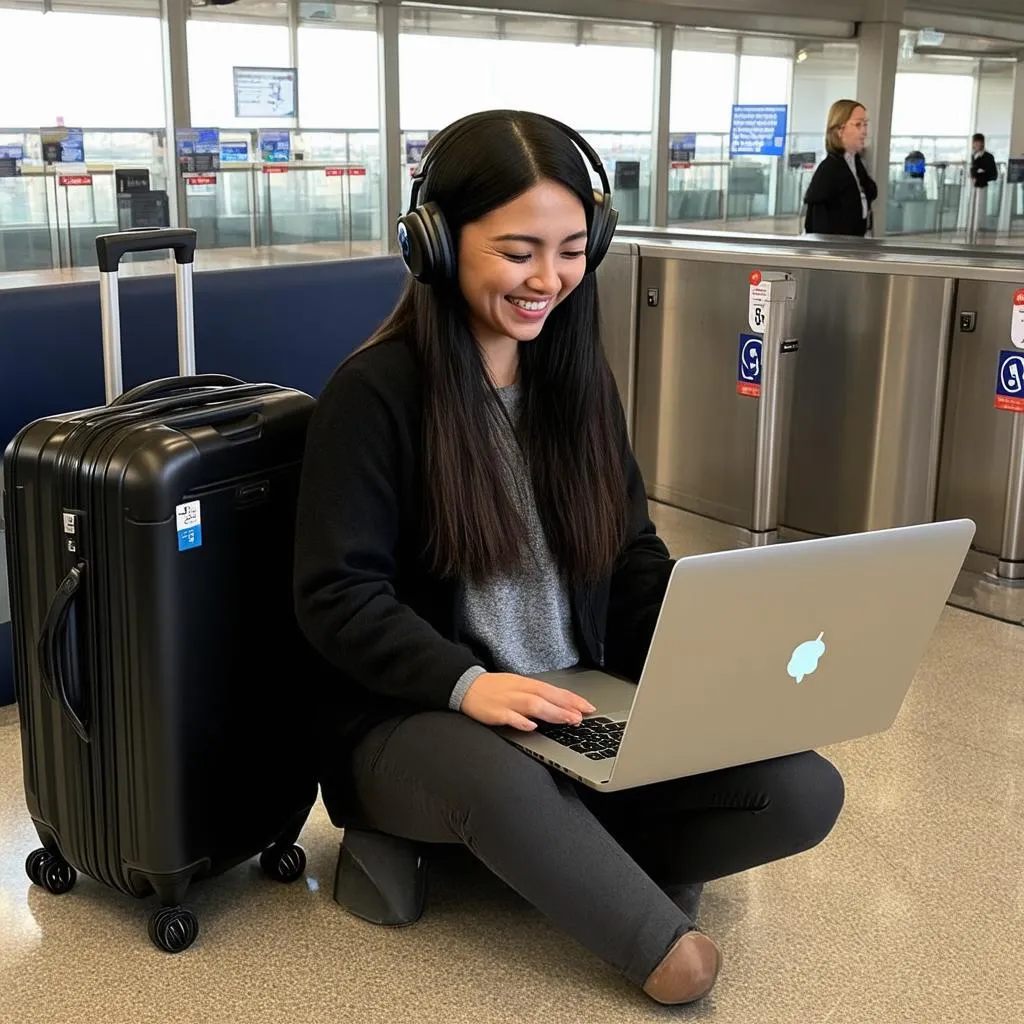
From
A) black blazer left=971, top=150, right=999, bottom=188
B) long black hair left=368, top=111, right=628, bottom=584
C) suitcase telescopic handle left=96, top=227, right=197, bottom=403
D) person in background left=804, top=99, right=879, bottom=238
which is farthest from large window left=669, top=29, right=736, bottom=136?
long black hair left=368, top=111, right=628, bottom=584

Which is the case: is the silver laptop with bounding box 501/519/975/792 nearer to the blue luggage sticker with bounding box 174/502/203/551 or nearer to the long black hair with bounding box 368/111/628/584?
the long black hair with bounding box 368/111/628/584

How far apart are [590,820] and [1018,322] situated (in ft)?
8.20

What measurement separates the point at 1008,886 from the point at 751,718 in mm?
774

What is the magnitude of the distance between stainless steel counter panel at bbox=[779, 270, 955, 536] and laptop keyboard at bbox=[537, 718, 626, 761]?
2503 mm

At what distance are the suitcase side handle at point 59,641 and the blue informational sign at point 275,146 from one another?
7343 millimetres

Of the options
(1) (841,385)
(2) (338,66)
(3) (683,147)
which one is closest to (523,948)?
(1) (841,385)

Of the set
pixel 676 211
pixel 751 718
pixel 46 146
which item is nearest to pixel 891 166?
pixel 676 211

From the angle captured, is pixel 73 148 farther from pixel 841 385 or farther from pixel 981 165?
pixel 981 165

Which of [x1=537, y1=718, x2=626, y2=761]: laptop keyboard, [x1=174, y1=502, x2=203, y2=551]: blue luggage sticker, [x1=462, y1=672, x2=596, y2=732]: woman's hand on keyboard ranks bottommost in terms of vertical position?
[x1=537, y1=718, x2=626, y2=761]: laptop keyboard

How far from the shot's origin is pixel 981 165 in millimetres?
13570

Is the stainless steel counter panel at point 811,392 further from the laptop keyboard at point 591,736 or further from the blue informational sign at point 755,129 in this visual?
the blue informational sign at point 755,129

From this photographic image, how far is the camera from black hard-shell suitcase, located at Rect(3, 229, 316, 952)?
1909mm

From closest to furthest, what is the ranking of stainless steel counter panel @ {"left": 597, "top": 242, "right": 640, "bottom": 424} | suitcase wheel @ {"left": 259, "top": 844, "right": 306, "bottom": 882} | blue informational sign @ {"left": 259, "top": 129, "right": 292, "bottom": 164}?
suitcase wheel @ {"left": 259, "top": 844, "right": 306, "bottom": 882}
stainless steel counter panel @ {"left": 597, "top": 242, "right": 640, "bottom": 424}
blue informational sign @ {"left": 259, "top": 129, "right": 292, "bottom": 164}

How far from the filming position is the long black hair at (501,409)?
1877 millimetres
